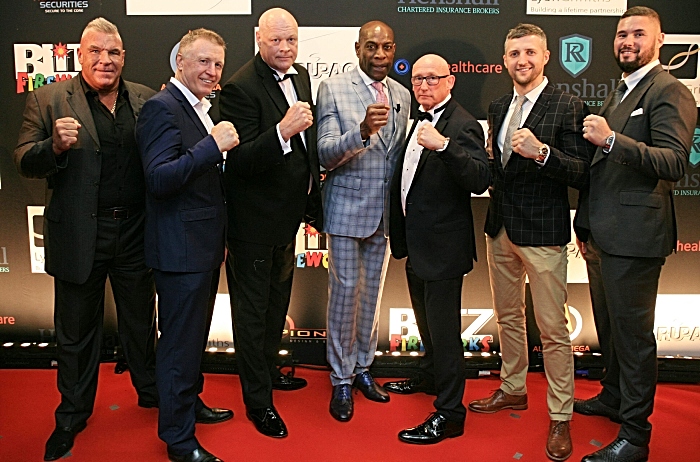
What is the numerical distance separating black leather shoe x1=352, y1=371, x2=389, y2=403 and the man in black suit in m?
0.46

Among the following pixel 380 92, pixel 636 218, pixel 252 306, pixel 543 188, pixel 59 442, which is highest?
pixel 380 92

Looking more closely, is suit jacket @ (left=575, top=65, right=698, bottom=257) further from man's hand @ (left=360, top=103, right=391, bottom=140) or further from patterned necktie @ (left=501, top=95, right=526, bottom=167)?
man's hand @ (left=360, top=103, right=391, bottom=140)

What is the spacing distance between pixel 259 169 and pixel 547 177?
4.52 ft

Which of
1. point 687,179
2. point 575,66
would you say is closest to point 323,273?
point 575,66

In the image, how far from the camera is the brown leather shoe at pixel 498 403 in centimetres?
352

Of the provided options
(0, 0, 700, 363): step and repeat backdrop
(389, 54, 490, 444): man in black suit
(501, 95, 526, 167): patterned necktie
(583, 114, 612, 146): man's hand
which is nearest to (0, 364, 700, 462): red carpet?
(389, 54, 490, 444): man in black suit

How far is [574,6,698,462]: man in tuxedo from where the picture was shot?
2.88 m

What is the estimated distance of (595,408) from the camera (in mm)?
3508

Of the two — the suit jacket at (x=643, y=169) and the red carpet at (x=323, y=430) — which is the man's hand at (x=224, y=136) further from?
the suit jacket at (x=643, y=169)

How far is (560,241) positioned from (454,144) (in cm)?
74

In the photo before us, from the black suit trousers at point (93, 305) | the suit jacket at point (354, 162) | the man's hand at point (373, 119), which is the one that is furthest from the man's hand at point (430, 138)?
the black suit trousers at point (93, 305)

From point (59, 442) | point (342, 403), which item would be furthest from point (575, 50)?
point (59, 442)

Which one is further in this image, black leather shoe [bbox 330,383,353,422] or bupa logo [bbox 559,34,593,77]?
Answer: bupa logo [bbox 559,34,593,77]

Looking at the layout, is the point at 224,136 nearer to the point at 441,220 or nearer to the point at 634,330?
the point at 441,220
